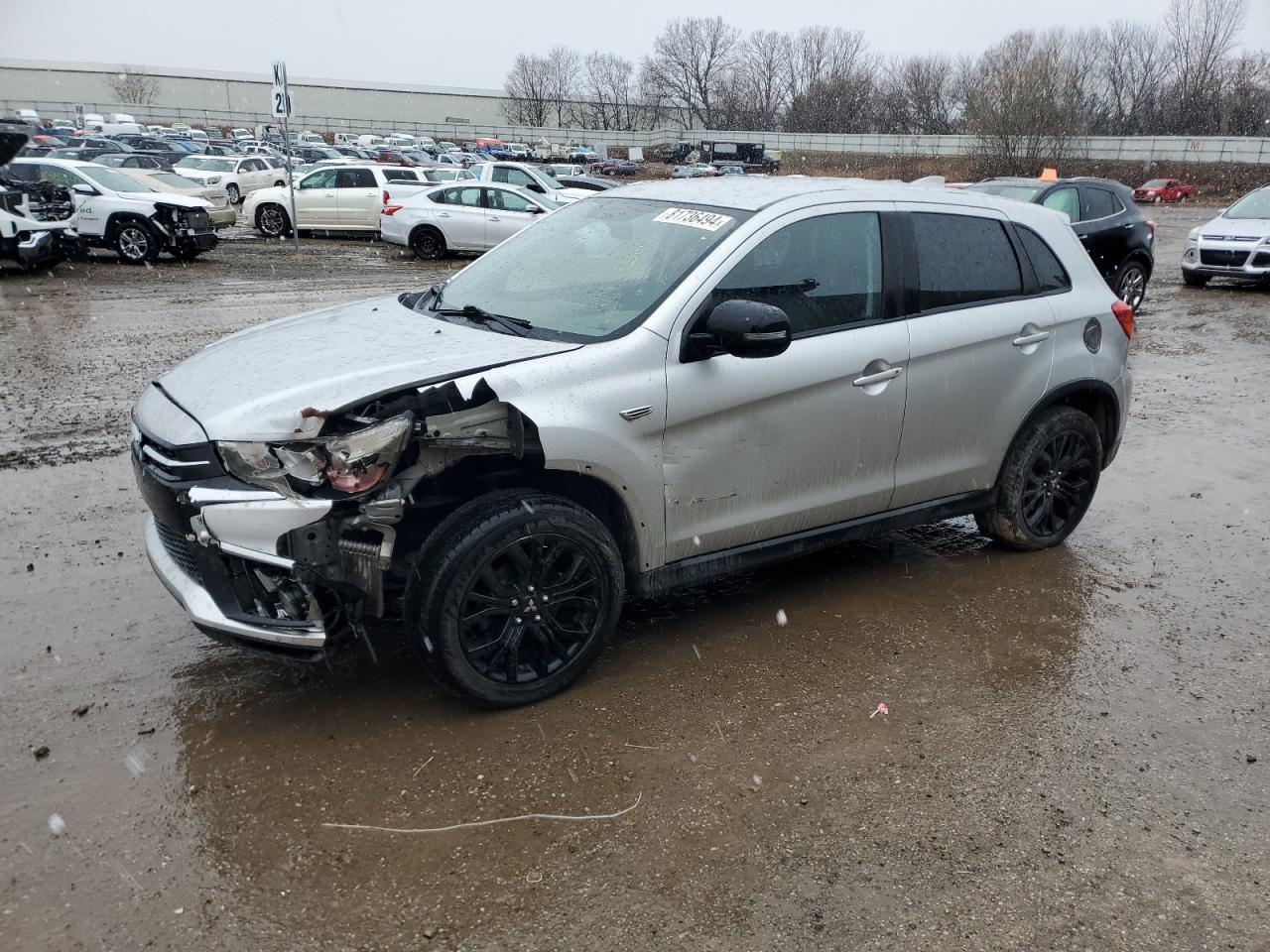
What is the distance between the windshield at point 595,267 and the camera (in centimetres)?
393

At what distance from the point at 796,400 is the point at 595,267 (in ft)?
3.33

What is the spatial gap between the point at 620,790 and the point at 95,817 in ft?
5.20

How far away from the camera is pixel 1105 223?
540 inches

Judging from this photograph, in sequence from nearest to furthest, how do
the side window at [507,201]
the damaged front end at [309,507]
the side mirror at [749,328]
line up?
the damaged front end at [309,507], the side mirror at [749,328], the side window at [507,201]

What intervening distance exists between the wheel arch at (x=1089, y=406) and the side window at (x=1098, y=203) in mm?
9665

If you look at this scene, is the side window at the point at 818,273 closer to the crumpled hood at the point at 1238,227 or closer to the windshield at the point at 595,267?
the windshield at the point at 595,267

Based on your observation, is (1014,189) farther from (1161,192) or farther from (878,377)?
(1161,192)

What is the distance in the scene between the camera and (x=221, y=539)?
3.23 m

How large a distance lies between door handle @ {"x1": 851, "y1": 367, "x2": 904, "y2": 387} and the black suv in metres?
10.3

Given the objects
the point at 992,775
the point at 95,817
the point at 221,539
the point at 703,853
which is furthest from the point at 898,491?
the point at 95,817

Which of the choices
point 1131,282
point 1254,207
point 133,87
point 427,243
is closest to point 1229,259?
point 1254,207

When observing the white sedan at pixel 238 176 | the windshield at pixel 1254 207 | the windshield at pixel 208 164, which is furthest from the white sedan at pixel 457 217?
the windshield at pixel 208 164

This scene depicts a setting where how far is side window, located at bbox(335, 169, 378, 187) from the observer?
22047 mm

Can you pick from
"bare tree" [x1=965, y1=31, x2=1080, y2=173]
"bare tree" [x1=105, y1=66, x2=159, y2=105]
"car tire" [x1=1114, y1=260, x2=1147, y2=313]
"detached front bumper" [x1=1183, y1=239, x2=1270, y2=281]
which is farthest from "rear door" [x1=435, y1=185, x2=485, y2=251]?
"bare tree" [x1=105, y1=66, x2=159, y2=105]
